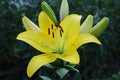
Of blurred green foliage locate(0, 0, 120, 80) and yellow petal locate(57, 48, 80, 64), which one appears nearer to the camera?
yellow petal locate(57, 48, 80, 64)

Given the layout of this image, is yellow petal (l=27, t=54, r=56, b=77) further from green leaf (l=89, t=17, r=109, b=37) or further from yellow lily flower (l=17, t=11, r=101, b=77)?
green leaf (l=89, t=17, r=109, b=37)

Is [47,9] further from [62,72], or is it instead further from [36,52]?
[36,52]

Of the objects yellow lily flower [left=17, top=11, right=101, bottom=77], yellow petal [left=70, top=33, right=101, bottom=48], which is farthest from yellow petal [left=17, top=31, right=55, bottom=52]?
yellow petal [left=70, top=33, right=101, bottom=48]

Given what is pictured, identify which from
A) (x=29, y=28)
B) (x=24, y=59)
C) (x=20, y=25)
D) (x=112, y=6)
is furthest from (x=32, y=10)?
(x=29, y=28)

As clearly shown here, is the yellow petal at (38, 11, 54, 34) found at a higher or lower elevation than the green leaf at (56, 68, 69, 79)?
higher

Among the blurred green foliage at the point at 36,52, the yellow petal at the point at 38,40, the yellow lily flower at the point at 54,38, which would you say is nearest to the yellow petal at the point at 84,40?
the yellow lily flower at the point at 54,38

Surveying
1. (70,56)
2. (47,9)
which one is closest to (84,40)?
(70,56)

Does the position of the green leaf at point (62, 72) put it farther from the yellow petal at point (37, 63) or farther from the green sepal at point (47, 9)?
the green sepal at point (47, 9)
